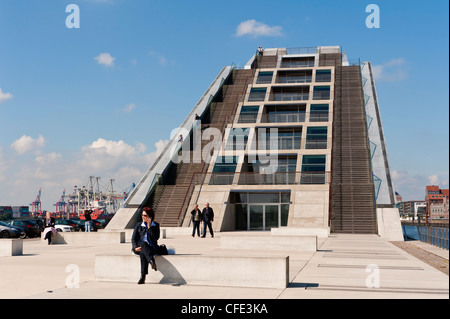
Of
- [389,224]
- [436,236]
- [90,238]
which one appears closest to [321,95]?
[389,224]

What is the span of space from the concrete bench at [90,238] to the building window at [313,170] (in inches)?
655

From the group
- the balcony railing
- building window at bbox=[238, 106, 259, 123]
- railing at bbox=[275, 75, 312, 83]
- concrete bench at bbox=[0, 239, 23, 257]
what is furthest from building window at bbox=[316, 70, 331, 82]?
concrete bench at bbox=[0, 239, 23, 257]

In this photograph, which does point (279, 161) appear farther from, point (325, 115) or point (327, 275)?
point (327, 275)

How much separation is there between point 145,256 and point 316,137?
33.1m

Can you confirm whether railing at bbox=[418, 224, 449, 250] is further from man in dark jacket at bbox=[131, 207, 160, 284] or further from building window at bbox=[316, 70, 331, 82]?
building window at bbox=[316, 70, 331, 82]

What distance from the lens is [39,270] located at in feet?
38.4

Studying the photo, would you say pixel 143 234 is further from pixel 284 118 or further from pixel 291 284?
pixel 284 118

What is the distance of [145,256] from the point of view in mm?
9203

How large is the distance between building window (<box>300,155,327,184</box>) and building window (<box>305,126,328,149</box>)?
1.39 meters

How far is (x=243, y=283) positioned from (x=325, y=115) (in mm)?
36196

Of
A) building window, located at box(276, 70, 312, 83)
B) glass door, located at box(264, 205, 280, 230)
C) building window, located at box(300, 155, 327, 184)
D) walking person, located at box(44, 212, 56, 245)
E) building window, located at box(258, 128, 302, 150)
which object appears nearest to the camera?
walking person, located at box(44, 212, 56, 245)

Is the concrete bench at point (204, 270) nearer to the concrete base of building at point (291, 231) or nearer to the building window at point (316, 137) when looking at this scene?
the concrete base of building at point (291, 231)

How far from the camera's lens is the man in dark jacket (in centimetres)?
920
